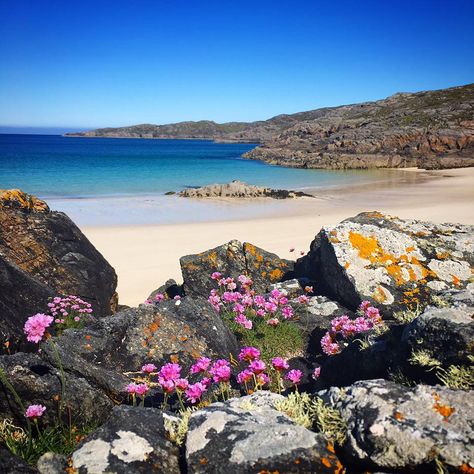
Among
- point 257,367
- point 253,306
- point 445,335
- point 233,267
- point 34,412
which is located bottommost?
point 253,306

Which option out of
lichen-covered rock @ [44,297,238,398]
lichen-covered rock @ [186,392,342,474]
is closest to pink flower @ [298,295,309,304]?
lichen-covered rock @ [44,297,238,398]

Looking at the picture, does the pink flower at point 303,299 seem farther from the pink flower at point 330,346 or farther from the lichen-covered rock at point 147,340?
the lichen-covered rock at point 147,340

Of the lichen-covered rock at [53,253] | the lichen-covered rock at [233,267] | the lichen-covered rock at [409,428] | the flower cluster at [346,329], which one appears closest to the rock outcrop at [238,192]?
the lichen-covered rock at [233,267]

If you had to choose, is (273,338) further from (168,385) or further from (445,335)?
(445,335)

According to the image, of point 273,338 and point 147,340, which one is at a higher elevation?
point 147,340

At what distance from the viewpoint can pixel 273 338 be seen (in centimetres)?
651

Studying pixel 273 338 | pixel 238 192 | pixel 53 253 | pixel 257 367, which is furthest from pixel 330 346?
pixel 238 192

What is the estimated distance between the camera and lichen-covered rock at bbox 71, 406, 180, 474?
2.59 metres

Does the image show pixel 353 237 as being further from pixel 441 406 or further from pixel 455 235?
pixel 441 406

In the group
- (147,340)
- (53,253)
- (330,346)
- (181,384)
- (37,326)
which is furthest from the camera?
(53,253)

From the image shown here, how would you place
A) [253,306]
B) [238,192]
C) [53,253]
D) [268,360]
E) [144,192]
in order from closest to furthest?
[268,360], [253,306], [53,253], [238,192], [144,192]

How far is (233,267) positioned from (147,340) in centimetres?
386

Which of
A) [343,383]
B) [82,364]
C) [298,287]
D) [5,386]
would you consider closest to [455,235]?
[298,287]

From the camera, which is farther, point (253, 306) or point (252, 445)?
point (253, 306)
